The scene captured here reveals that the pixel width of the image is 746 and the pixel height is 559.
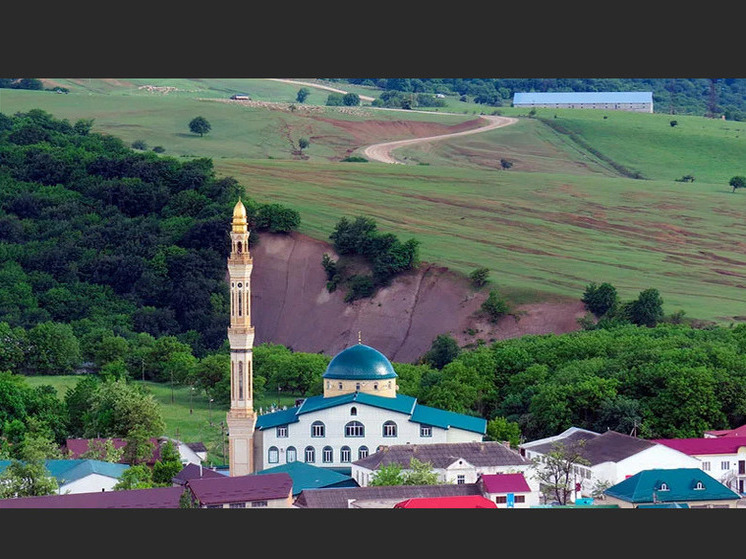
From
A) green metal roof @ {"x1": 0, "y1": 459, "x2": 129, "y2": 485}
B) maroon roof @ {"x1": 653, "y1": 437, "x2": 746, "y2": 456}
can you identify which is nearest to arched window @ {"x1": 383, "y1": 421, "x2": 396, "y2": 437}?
green metal roof @ {"x1": 0, "y1": 459, "x2": 129, "y2": 485}

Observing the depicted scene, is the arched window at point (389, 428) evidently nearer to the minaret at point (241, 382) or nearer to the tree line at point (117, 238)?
the minaret at point (241, 382)

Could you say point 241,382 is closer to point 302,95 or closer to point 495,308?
point 495,308

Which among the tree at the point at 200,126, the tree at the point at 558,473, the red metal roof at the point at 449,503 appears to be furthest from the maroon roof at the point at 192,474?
the tree at the point at 200,126

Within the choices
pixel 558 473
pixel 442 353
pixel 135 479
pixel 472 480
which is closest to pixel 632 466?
pixel 558 473

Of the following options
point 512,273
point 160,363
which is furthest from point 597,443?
point 512,273

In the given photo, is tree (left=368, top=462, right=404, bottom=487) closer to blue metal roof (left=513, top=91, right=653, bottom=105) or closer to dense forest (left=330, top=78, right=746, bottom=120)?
blue metal roof (left=513, top=91, right=653, bottom=105)

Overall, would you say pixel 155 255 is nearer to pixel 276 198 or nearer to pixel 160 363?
pixel 276 198
